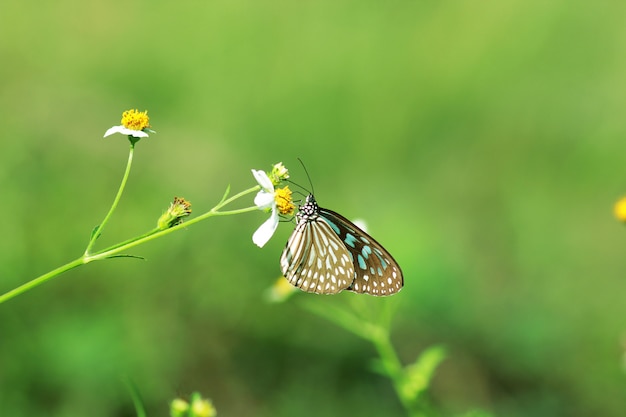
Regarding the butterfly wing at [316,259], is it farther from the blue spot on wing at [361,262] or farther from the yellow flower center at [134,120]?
the yellow flower center at [134,120]

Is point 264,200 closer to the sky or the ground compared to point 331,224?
closer to the ground

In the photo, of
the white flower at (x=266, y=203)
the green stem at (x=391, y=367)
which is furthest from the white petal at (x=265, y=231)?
the green stem at (x=391, y=367)

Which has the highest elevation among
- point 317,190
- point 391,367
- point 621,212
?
point 317,190

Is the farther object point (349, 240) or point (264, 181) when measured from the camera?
point (349, 240)

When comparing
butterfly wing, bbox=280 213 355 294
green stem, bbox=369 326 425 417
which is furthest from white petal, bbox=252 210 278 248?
green stem, bbox=369 326 425 417

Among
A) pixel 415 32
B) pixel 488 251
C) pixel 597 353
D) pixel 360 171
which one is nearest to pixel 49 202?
pixel 360 171

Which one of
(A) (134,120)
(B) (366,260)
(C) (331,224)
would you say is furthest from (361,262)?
(A) (134,120)

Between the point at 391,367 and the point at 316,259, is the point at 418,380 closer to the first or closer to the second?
the point at 391,367
